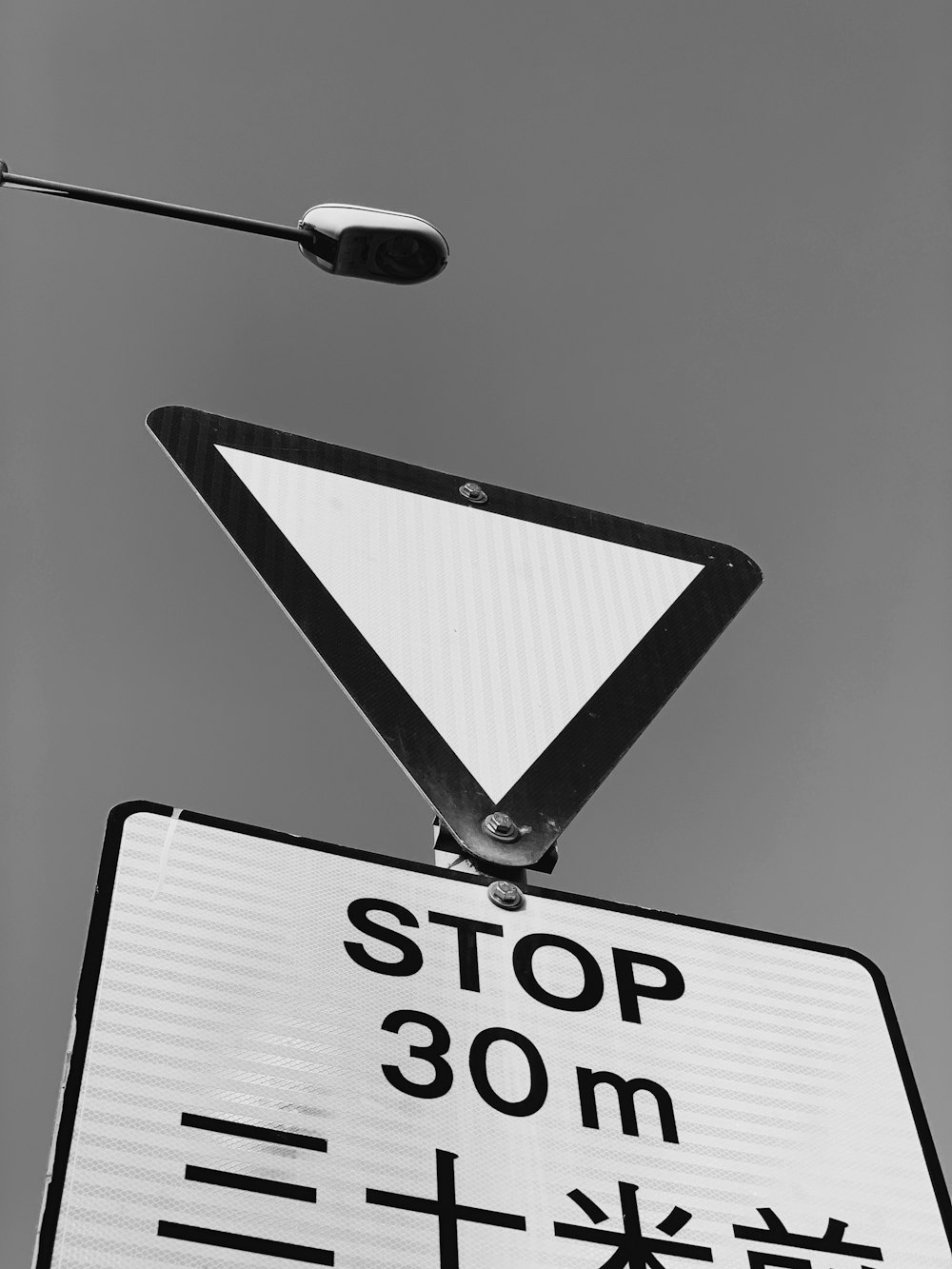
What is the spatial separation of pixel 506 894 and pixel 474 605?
0.37 m

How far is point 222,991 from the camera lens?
3.09 feet

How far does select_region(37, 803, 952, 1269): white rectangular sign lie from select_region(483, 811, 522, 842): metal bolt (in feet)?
0.26

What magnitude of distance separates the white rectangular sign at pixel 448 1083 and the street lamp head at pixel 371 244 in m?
1.08

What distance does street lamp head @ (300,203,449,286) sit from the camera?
75.9 inches

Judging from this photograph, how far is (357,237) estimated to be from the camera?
1.92 m

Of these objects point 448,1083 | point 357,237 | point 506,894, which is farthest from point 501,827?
point 357,237

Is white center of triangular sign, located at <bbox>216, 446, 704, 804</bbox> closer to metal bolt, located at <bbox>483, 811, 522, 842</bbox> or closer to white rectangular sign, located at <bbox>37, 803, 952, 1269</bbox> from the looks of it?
metal bolt, located at <bbox>483, 811, 522, 842</bbox>

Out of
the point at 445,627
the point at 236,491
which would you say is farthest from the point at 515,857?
the point at 236,491

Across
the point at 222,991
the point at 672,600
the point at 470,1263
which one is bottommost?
the point at 470,1263

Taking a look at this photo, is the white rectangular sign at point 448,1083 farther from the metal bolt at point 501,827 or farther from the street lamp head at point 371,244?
the street lamp head at point 371,244

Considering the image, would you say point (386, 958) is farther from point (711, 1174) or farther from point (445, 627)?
point (445, 627)

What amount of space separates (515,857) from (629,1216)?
31 cm

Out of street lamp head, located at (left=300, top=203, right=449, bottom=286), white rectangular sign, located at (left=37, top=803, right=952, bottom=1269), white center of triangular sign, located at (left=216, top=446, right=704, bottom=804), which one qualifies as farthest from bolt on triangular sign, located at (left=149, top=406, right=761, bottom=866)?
street lamp head, located at (left=300, top=203, right=449, bottom=286)

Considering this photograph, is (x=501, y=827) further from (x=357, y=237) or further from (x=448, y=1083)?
(x=357, y=237)
